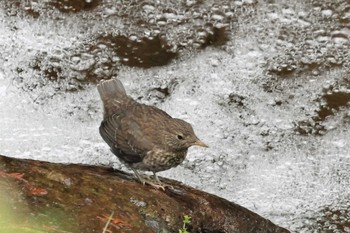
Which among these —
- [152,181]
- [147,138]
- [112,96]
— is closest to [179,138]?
[147,138]

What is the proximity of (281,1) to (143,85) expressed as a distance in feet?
6.50

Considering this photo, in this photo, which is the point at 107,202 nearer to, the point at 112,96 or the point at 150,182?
the point at 150,182

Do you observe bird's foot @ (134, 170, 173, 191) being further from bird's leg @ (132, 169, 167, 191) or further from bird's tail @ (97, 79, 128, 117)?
bird's tail @ (97, 79, 128, 117)

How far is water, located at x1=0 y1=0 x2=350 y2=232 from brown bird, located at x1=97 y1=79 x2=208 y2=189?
1.34 metres

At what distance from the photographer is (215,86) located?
7387 mm

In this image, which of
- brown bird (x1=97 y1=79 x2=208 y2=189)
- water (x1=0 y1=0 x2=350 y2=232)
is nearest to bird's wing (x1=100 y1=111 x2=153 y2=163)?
brown bird (x1=97 y1=79 x2=208 y2=189)

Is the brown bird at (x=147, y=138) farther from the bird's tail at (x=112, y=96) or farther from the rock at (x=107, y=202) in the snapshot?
the rock at (x=107, y=202)

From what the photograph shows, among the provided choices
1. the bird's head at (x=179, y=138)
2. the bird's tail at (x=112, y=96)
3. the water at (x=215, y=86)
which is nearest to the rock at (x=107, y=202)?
the bird's head at (x=179, y=138)

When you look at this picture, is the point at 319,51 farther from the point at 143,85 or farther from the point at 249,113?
the point at 143,85

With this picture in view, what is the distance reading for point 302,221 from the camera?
20.6 feet

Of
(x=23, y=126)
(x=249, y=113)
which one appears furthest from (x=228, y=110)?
(x=23, y=126)

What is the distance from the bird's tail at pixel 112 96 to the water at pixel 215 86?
113 cm

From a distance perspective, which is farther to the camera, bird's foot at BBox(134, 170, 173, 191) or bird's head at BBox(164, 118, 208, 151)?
bird's head at BBox(164, 118, 208, 151)

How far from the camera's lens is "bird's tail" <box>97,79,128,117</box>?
18.0 feet
